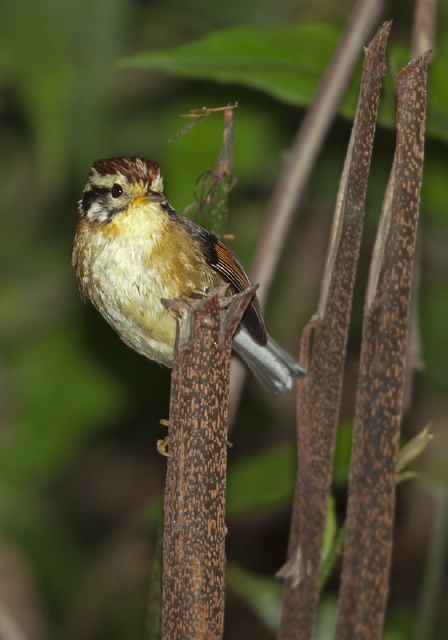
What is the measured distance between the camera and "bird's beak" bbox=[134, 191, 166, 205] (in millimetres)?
3064

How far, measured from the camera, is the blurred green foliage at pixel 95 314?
14.4 ft

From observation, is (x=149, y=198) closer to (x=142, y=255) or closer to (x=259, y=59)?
(x=142, y=255)

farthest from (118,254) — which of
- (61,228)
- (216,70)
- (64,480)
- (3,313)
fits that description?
(64,480)

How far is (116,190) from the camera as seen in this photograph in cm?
311

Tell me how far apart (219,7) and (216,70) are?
7.23 feet

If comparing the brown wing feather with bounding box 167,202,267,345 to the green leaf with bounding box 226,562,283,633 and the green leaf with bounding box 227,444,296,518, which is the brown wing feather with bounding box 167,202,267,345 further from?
the green leaf with bounding box 226,562,283,633

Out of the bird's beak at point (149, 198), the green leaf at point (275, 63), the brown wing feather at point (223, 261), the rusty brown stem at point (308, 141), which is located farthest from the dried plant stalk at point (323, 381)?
the green leaf at point (275, 63)

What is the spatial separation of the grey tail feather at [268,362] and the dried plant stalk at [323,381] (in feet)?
3.32

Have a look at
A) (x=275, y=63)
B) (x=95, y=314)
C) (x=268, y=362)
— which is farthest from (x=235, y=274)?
(x=95, y=314)

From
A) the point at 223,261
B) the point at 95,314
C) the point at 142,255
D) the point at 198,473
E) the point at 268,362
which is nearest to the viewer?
the point at 198,473

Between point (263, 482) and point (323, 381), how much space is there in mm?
1357

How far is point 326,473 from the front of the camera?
220 cm

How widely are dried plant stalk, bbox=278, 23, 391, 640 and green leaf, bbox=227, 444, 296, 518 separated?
101 cm

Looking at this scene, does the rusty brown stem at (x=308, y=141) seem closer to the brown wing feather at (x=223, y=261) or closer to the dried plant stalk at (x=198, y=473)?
the brown wing feather at (x=223, y=261)
